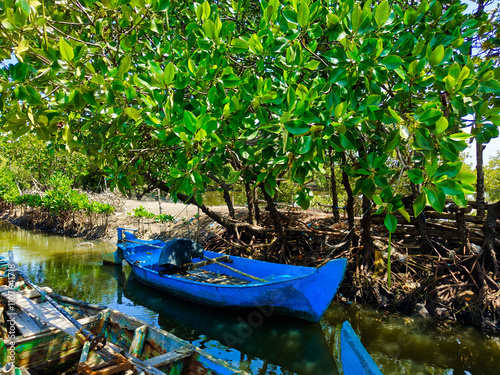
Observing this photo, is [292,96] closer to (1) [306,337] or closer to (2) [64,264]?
(1) [306,337]

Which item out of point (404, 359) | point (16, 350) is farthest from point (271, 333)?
Answer: point (16, 350)

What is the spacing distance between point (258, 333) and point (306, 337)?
0.90 meters

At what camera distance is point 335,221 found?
382 inches

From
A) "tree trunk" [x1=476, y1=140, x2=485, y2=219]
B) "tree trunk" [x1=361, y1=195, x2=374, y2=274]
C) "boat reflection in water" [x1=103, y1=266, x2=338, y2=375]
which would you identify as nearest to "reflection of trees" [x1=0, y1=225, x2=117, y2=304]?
"boat reflection in water" [x1=103, y1=266, x2=338, y2=375]

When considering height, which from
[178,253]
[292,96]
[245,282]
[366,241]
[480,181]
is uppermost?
[292,96]

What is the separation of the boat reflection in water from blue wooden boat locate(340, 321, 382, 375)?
333 cm

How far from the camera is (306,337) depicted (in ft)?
18.9

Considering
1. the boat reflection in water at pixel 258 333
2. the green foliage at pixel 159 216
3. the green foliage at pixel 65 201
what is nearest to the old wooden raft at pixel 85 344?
the boat reflection in water at pixel 258 333

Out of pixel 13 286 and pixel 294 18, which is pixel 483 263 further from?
pixel 13 286

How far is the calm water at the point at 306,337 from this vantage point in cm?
490

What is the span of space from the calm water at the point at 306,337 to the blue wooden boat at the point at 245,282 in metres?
0.32

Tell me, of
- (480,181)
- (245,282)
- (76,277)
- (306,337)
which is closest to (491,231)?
(480,181)

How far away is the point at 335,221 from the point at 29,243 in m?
14.9

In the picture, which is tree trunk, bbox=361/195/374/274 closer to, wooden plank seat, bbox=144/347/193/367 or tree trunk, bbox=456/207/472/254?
tree trunk, bbox=456/207/472/254
